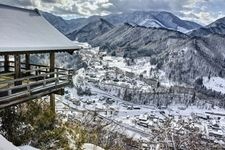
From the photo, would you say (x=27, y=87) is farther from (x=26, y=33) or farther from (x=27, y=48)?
(x=26, y=33)

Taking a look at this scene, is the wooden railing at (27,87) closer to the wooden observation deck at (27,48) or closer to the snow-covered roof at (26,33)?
the wooden observation deck at (27,48)

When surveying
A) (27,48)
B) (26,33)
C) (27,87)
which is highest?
(26,33)

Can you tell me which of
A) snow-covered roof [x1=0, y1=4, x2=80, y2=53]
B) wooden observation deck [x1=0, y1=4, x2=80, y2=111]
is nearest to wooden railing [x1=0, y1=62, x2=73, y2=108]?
wooden observation deck [x1=0, y1=4, x2=80, y2=111]

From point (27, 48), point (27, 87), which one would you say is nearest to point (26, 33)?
point (27, 48)

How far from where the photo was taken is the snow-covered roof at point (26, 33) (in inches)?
510

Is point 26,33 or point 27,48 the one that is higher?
point 26,33

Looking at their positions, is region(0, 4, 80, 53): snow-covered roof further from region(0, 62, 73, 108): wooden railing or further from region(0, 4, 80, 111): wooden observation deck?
region(0, 62, 73, 108): wooden railing

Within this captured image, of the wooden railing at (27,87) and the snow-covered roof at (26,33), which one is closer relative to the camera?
the wooden railing at (27,87)

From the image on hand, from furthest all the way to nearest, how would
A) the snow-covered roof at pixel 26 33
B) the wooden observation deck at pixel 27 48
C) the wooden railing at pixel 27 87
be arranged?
the snow-covered roof at pixel 26 33
the wooden observation deck at pixel 27 48
the wooden railing at pixel 27 87

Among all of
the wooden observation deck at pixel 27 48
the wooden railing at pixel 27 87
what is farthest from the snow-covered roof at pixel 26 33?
the wooden railing at pixel 27 87

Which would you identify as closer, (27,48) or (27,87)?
(27,48)

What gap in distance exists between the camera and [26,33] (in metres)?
14.5

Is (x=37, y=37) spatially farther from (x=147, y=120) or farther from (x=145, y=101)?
(x=145, y=101)

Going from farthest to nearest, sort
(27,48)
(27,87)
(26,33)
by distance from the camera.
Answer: (26,33)
(27,87)
(27,48)
